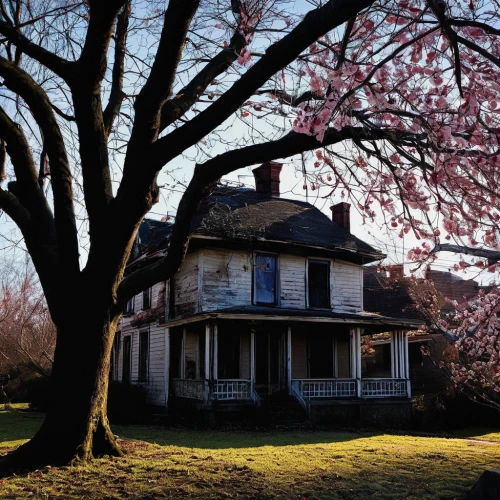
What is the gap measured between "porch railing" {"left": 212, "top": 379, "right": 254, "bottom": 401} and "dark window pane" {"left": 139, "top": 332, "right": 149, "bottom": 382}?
5720 millimetres

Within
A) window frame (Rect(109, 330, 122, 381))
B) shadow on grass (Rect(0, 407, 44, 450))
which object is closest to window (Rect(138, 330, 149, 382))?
window frame (Rect(109, 330, 122, 381))

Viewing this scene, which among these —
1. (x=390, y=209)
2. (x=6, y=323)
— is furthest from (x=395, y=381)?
(x=6, y=323)

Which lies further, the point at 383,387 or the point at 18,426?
the point at 383,387

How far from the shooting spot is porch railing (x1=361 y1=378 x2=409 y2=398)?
20594 mm

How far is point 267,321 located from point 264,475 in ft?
42.5

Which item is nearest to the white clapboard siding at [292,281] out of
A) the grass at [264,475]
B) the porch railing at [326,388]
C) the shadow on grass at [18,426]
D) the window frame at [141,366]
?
the porch railing at [326,388]

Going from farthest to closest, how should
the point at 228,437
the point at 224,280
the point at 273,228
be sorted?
the point at 273,228
the point at 224,280
the point at 228,437

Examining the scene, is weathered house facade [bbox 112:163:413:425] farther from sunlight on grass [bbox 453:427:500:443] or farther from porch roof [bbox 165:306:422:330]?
sunlight on grass [bbox 453:427:500:443]

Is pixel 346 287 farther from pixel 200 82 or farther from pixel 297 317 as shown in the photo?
pixel 200 82

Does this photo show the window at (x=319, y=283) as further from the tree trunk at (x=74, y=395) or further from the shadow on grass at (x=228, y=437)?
the tree trunk at (x=74, y=395)

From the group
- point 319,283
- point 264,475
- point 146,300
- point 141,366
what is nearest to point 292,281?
point 319,283

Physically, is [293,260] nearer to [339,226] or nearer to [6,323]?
[339,226]

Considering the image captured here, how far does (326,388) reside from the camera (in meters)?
20.2

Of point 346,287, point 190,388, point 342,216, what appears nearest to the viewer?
point 190,388
